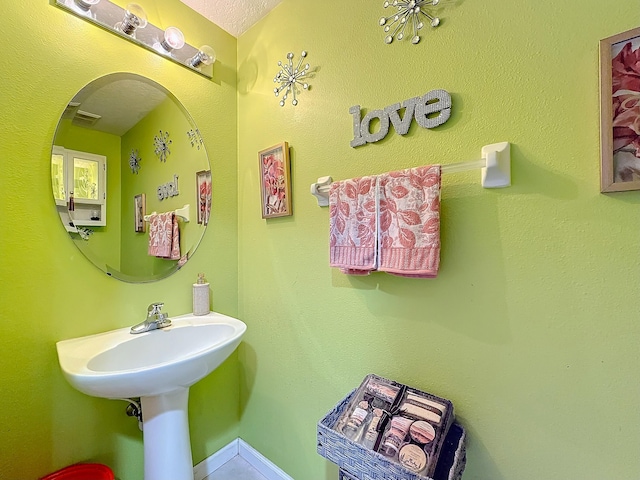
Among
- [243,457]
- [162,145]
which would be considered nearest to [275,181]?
[162,145]

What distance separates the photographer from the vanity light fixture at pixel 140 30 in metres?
0.94

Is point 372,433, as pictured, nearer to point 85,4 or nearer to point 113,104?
point 113,104

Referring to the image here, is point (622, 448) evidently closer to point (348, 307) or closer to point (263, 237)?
point (348, 307)

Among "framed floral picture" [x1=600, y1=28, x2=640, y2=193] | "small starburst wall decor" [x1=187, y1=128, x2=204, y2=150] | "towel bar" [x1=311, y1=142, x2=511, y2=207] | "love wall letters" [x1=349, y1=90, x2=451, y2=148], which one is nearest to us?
"framed floral picture" [x1=600, y1=28, x2=640, y2=193]

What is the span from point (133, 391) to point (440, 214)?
1.04 m

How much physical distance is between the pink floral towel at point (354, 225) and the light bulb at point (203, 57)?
0.87 meters

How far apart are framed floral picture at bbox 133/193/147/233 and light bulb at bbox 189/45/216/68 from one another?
0.64m

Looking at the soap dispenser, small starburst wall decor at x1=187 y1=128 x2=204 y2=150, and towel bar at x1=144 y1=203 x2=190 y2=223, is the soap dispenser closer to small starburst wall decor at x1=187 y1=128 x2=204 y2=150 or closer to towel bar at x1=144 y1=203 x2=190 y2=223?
towel bar at x1=144 y1=203 x2=190 y2=223

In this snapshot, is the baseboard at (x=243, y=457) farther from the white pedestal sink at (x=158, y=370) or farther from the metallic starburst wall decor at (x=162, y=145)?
the metallic starburst wall decor at (x=162, y=145)

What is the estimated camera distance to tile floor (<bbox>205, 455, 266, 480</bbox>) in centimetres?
126

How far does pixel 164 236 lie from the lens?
3.84 ft

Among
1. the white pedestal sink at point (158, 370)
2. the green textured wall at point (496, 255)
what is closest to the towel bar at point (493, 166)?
the green textured wall at point (496, 255)

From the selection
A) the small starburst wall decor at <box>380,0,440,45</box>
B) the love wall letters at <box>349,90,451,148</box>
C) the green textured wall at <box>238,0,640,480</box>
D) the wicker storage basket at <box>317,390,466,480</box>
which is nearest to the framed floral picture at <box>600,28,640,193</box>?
the green textured wall at <box>238,0,640,480</box>

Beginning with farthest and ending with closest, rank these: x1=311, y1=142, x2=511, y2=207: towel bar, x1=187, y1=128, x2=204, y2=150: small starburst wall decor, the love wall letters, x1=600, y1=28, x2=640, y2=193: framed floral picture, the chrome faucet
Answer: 1. x1=187, y1=128, x2=204, y2=150: small starburst wall decor
2. the chrome faucet
3. the love wall letters
4. x1=311, y1=142, x2=511, y2=207: towel bar
5. x1=600, y1=28, x2=640, y2=193: framed floral picture
